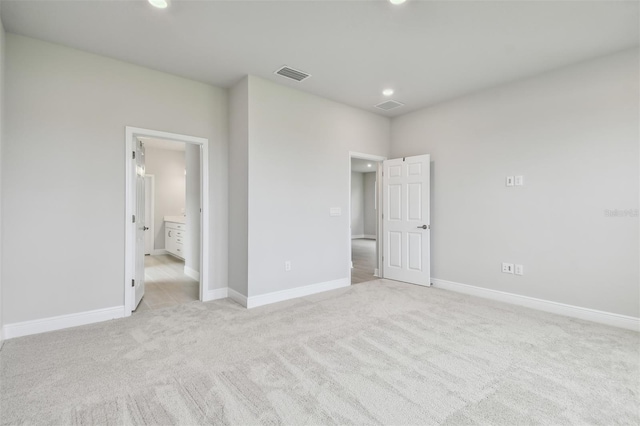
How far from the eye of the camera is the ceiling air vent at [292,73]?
11.0ft

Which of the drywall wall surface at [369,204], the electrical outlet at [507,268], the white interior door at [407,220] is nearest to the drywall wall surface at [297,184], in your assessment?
the white interior door at [407,220]

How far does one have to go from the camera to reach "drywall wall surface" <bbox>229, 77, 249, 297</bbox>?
3.54 metres

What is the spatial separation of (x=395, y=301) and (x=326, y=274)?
1.05 m

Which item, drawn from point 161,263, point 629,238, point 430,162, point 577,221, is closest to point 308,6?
point 430,162

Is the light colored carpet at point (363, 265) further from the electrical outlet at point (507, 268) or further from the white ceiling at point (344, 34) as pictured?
the white ceiling at point (344, 34)

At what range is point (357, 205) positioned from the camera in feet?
39.0

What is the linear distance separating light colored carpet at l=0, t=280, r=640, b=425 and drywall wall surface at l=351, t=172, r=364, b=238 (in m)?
8.51

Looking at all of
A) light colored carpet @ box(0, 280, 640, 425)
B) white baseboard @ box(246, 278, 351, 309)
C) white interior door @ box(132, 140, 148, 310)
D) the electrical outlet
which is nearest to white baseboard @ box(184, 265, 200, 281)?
white interior door @ box(132, 140, 148, 310)

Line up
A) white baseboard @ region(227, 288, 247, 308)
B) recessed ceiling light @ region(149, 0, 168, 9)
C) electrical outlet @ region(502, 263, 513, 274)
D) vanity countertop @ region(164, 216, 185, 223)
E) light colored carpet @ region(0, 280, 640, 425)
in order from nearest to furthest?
1. light colored carpet @ region(0, 280, 640, 425)
2. recessed ceiling light @ region(149, 0, 168, 9)
3. white baseboard @ region(227, 288, 247, 308)
4. electrical outlet @ region(502, 263, 513, 274)
5. vanity countertop @ region(164, 216, 185, 223)

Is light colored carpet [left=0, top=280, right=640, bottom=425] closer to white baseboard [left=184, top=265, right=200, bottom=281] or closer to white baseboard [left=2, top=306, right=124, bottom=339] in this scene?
white baseboard [left=2, top=306, right=124, bottom=339]

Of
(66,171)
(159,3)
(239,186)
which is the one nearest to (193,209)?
(239,186)

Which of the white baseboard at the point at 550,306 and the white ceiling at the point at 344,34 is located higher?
the white ceiling at the point at 344,34

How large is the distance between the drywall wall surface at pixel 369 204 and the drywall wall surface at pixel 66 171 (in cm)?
923

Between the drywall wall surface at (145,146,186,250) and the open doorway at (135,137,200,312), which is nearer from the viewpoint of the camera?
the open doorway at (135,137,200,312)
